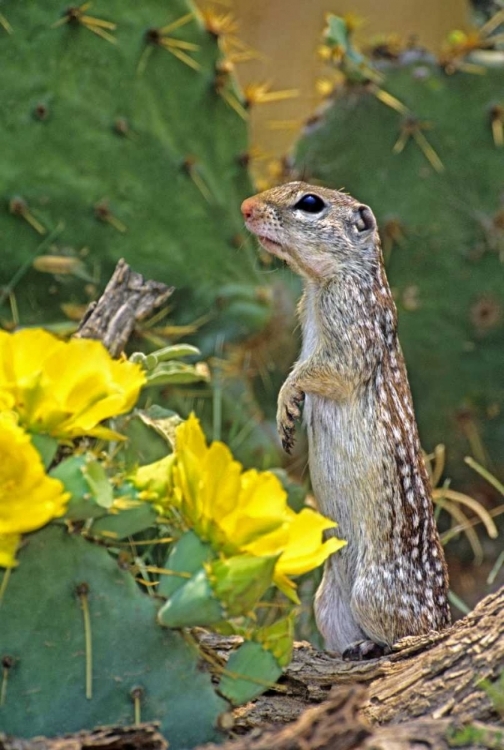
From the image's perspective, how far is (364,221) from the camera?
2.70m

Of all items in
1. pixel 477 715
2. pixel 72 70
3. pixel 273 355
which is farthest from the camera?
pixel 273 355

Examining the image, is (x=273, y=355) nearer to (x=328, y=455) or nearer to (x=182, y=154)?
(x=182, y=154)

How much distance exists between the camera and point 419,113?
383 centimetres

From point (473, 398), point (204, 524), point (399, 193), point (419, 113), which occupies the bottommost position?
point (473, 398)

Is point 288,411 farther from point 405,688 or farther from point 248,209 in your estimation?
point 405,688

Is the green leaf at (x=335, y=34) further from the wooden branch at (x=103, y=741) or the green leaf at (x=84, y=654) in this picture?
the wooden branch at (x=103, y=741)

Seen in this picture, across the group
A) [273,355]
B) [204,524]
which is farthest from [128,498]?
[273,355]

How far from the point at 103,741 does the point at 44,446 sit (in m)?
0.37

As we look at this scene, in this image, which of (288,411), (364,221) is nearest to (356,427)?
(288,411)

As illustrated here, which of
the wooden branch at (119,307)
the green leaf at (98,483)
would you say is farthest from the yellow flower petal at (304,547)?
the wooden branch at (119,307)

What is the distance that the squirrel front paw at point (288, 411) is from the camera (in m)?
2.56

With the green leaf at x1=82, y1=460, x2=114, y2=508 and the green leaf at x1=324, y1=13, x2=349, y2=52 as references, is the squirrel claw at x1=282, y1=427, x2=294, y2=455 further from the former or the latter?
the green leaf at x1=324, y1=13, x2=349, y2=52

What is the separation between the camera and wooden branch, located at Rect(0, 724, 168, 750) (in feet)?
4.65

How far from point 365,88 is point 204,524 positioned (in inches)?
102
